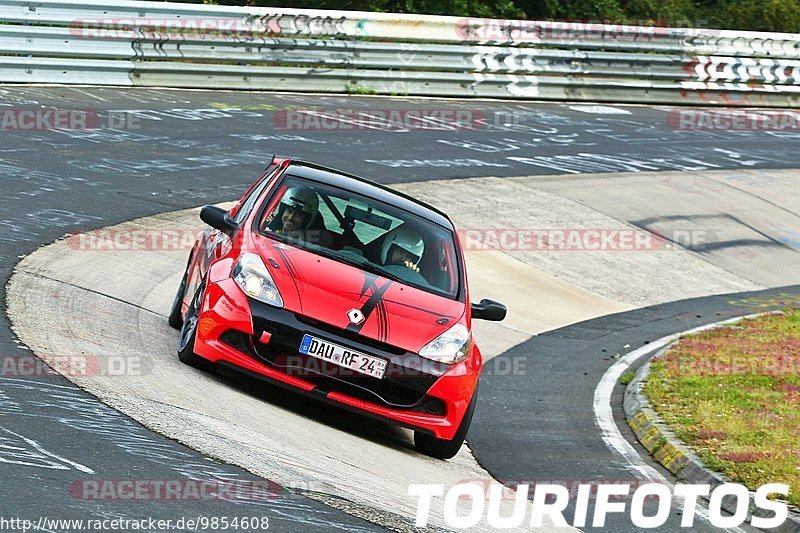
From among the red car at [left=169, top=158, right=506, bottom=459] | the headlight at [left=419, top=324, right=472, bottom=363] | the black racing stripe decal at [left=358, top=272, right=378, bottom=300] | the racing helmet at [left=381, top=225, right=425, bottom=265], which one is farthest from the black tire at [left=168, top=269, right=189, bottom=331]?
the headlight at [left=419, top=324, right=472, bottom=363]

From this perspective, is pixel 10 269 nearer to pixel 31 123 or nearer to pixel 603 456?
pixel 603 456

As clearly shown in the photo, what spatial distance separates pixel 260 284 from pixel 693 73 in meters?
20.3

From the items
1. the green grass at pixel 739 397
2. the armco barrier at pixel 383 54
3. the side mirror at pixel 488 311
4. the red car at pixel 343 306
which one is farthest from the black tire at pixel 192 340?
the armco barrier at pixel 383 54

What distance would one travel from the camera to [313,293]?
26.8 ft

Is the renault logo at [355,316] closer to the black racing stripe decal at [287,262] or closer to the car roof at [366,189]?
the black racing stripe decal at [287,262]

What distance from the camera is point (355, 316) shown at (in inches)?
317

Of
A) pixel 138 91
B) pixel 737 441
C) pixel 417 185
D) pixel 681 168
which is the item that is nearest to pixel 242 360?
pixel 737 441

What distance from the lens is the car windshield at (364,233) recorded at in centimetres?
889

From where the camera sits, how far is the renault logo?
802 cm

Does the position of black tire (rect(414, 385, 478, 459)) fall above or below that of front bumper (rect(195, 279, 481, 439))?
below

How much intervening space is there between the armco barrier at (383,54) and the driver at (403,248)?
11001mm

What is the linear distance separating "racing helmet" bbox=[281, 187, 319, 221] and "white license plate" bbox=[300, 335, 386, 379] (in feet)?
4.66

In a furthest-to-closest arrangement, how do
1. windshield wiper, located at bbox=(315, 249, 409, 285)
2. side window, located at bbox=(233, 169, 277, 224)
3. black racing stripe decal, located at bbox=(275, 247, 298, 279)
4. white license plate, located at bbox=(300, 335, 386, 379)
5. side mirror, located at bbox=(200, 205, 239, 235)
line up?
1. side window, located at bbox=(233, 169, 277, 224)
2. side mirror, located at bbox=(200, 205, 239, 235)
3. windshield wiper, located at bbox=(315, 249, 409, 285)
4. black racing stripe decal, located at bbox=(275, 247, 298, 279)
5. white license plate, located at bbox=(300, 335, 386, 379)

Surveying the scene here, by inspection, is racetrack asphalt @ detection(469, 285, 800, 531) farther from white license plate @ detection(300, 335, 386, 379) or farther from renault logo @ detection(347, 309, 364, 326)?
renault logo @ detection(347, 309, 364, 326)
